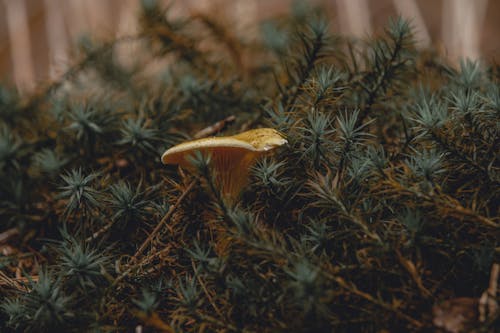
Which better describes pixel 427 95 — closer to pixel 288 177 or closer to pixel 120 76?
pixel 288 177

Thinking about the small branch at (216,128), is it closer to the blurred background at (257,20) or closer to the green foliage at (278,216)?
the green foliage at (278,216)

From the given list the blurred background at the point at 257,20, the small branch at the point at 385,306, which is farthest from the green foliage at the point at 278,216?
the blurred background at the point at 257,20

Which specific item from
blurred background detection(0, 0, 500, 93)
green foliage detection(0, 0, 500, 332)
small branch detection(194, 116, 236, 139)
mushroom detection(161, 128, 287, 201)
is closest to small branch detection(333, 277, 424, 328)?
green foliage detection(0, 0, 500, 332)

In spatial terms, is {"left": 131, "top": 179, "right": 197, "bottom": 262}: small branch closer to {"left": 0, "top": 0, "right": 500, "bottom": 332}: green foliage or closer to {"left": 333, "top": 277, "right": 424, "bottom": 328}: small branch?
{"left": 0, "top": 0, "right": 500, "bottom": 332}: green foliage

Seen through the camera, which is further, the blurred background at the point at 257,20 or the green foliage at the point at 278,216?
the blurred background at the point at 257,20

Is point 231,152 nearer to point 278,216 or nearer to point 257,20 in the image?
point 278,216

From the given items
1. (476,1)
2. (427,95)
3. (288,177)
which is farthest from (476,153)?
(476,1)
